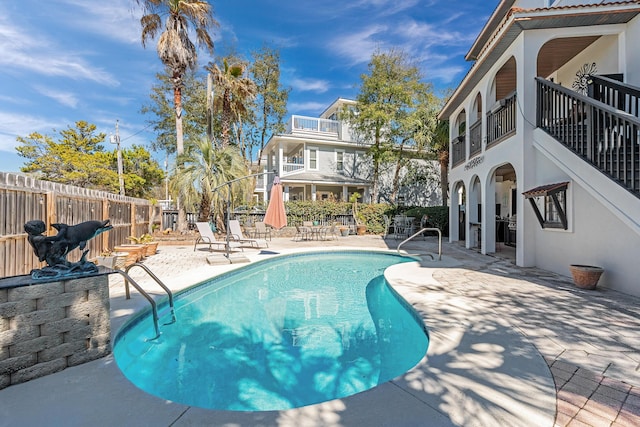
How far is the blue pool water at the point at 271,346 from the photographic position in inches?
129

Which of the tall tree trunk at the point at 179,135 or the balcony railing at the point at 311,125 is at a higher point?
the balcony railing at the point at 311,125

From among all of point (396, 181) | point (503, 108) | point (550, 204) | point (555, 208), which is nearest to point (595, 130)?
point (555, 208)

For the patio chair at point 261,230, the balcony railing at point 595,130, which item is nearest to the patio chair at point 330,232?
the patio chair at point 261,230

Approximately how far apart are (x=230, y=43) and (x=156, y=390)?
2816cm

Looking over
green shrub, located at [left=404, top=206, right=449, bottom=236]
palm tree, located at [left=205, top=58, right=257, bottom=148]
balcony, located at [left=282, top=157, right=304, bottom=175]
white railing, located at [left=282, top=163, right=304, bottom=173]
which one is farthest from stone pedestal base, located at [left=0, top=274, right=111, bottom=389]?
white railing, located at [left=282, top=163, right=304, bottom=173]

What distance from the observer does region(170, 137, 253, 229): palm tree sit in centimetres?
1430

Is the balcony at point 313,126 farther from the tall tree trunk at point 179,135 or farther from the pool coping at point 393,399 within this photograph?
the pool coping at point 393,399

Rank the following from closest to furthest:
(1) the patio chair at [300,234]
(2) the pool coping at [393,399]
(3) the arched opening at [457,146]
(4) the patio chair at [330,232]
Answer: (2) the pool coping at [393,399]
(3) the arched opening at [457,146]
(1) the patio chair at [300,234]
(4) the patio chair at [330,232]

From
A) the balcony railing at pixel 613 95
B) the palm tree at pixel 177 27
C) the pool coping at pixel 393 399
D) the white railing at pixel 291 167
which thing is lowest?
the pool coping at pixel 393 399

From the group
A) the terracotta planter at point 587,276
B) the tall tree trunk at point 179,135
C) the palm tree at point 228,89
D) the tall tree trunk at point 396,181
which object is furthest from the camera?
the tall tree trunk at point 396,181

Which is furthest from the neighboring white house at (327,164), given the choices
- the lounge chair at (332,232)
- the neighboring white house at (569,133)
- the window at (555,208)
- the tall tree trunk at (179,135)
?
the window at (555,208)

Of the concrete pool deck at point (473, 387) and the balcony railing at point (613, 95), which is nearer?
the concrete pool deck at point (473, 387)

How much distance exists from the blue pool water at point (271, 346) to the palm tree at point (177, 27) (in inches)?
472

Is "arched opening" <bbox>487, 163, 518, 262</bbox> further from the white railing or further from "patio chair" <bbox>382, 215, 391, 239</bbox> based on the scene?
the white railing
